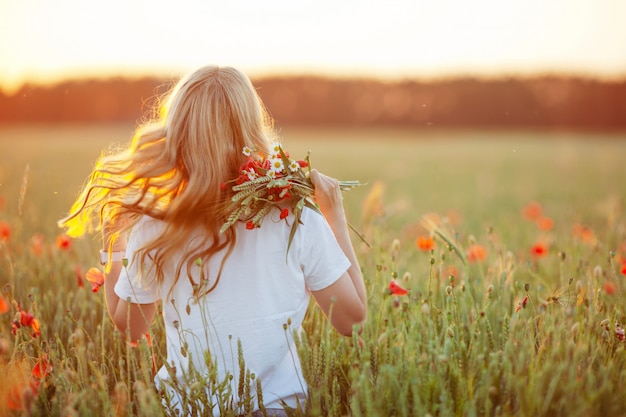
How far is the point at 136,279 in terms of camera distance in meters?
2.15

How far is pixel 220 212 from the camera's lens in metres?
2.08

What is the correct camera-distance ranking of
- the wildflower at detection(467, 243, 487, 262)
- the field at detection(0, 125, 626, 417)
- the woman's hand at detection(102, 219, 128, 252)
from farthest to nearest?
1. the wildflower at detection(467, 243, 487, 262)
2. the woman's hand at detection(102, 219, 128, 252)
3. the field at detection(0, 125, 626, 417)

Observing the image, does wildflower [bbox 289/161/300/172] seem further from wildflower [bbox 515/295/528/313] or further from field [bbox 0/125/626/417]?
wildflower [bbox 515/295/528/313]

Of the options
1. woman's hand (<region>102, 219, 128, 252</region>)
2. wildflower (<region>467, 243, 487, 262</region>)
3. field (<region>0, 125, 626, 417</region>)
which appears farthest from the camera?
wildflower (<region>467, 243, 487, 262</region>)

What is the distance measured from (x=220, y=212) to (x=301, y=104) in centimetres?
3691

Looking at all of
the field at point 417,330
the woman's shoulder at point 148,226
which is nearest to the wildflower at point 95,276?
the field at point 417,330

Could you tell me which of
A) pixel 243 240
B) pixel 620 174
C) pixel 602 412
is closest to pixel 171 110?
pixel 243 240

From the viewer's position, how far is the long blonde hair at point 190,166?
205 centimetres

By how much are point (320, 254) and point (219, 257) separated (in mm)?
351

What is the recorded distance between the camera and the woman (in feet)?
6.73

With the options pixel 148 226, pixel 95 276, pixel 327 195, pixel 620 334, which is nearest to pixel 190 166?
pixel 148 226

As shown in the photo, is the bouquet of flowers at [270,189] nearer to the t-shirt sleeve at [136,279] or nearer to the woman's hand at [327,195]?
the woman's hand at [327,195]

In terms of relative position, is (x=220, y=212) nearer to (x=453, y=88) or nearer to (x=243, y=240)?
(x=243, y=240)

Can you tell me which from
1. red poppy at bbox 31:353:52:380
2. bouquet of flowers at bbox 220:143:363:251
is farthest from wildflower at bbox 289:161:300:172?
red poppy at bbox 31:353:52:380
